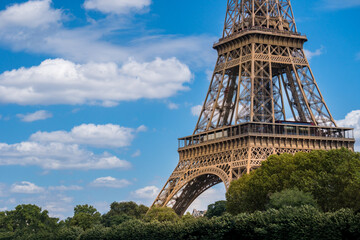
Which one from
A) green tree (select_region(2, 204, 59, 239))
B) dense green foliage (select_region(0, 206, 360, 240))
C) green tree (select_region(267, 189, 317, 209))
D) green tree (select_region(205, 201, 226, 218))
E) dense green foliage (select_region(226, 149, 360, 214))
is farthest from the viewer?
green tree (select_region(2, 204, 59, 239))

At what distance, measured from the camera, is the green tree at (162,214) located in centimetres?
7206

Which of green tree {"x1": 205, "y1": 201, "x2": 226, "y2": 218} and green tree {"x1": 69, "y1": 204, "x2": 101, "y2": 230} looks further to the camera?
green tree {"x1": 69, "y1": 204, "x2": 101, "y2": 230}

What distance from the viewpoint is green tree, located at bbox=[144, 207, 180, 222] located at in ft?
236

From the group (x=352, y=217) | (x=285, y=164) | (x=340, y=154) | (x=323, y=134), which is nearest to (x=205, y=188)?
(x=323, y=134)

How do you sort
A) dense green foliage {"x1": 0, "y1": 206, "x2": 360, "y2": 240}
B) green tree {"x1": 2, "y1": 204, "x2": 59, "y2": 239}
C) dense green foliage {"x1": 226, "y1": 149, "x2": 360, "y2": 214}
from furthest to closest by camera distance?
green tree {"x1": 2, "y1": 204, "x2": 59, "y2": 239}
dense green foliage {"x1": 226, "y1": 149, "x2": 360, "y2": 214}
dense green foliage {"x1": 0, "y1": 206, "x2": 360, "y2": 240}

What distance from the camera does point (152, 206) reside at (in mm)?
76062

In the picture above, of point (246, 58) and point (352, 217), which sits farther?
point (246, 58)

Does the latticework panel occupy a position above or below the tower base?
above

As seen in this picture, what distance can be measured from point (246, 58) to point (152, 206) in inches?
849

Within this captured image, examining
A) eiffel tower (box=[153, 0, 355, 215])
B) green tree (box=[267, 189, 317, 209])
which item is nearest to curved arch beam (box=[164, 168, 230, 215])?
eiffel tower (box=[153, 0, 355, 215])

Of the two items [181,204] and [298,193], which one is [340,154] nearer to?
[298,193]

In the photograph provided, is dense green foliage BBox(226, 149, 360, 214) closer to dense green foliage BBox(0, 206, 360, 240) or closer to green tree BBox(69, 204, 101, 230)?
dense green foliage BBox(0, 206, 360, 240)

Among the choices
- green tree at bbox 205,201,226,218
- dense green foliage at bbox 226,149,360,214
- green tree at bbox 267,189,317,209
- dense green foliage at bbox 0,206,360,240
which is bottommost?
dense green foliage at bbox 0,206,360,240

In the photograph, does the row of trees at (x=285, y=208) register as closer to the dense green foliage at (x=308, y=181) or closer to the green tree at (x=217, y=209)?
the dense green foliage at (x=308, y=181)
